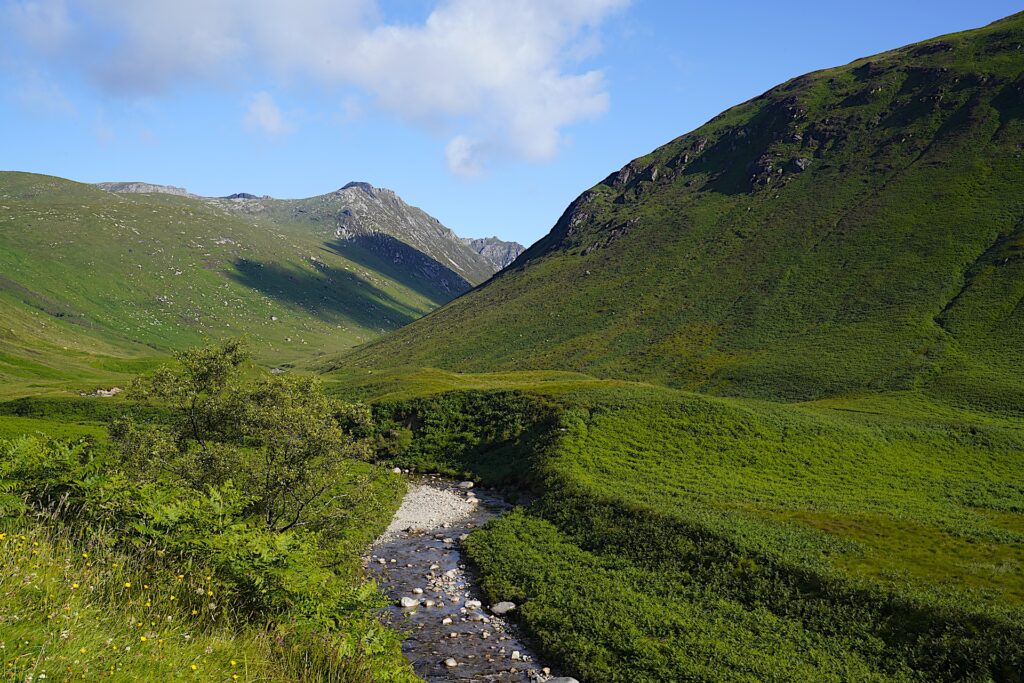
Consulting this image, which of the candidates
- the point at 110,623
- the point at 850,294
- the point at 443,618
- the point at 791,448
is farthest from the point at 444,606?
the point at 850,294

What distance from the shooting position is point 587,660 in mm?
26469

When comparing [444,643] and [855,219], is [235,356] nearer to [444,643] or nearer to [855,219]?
[444,643]

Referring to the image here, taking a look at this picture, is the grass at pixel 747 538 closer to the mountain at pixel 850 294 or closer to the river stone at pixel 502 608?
the river stone at pixel 502 608

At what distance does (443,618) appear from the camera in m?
30.9

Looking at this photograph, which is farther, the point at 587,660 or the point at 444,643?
the point at 444,643

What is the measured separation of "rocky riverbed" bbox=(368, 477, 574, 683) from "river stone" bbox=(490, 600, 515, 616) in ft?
0.17

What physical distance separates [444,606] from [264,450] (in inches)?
536

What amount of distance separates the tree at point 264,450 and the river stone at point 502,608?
9.68 m

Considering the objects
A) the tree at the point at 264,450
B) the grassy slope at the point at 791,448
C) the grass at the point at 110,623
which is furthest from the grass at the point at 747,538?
the grass at the point at 110,623

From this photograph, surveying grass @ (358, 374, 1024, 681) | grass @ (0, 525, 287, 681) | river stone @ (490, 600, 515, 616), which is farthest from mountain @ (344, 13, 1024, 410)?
grass @ (0, 525, 287, 681)

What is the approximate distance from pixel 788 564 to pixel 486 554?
729 inches

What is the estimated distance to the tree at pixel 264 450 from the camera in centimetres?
3178

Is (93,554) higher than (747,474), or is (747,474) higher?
(93,554)

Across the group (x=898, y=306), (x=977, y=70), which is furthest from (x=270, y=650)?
(x=977, y=70)
